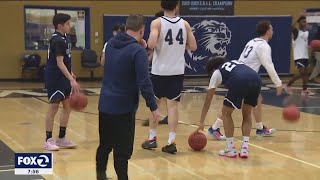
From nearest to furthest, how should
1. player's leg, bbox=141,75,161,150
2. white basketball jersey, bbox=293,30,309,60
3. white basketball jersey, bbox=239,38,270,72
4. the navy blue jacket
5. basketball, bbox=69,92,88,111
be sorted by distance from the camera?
the navy blue jacket < player's leg, bbox=141,75,161,150 < basketball, bbox=69,92,88,111 < white basketball jersey, bbox=239,38,270,72 < white basketball jersey, bbox=293,30,309,60

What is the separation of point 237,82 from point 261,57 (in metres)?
1.05

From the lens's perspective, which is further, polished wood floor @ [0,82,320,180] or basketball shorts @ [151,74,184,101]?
basketball shorts @ [151,74,184,101]

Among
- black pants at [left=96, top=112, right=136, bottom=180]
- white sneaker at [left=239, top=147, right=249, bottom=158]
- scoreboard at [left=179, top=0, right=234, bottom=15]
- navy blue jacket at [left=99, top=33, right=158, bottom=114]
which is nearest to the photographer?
navy blue jacket at [left=99, top=33, right=158, bottom=114]

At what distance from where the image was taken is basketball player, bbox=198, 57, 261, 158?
22.1 feet

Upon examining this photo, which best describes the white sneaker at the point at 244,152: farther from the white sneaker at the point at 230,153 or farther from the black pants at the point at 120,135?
the black pants at the point at 120,135

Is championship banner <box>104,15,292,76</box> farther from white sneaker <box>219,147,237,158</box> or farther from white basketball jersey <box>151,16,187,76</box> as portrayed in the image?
white sneaker <box>219,147,237,158</box>

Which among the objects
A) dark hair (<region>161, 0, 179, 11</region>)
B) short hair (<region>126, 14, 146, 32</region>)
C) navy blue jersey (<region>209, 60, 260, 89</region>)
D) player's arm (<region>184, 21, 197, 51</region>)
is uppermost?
dark hair (<region>161, 0, 179, 11</region>)

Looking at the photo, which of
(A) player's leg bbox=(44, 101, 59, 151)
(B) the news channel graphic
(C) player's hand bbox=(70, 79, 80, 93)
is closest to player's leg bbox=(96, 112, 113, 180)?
(B) the news channel graphic

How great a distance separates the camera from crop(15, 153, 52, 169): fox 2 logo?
16.9 feet

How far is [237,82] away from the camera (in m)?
6.72

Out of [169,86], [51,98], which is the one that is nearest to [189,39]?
[169,86]

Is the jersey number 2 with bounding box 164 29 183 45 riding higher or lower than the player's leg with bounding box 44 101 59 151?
higher

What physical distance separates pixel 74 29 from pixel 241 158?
13040mm

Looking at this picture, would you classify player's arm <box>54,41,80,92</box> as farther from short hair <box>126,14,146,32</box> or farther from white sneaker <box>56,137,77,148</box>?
short hair <box>126,14,146,32</box>
